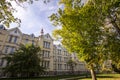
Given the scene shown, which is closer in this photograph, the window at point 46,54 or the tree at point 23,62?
the tree at point 23,62

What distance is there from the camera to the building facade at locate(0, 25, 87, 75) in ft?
106

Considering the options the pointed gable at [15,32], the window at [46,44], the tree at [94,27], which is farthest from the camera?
the window at [46,44]

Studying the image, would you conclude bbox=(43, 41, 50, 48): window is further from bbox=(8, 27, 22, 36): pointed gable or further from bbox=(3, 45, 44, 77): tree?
bbox=(3, 45, 44, 77): tree

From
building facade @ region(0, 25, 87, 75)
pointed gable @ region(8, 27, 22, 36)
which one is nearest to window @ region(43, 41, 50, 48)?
building facade @ region(0, 25, 87, 75)

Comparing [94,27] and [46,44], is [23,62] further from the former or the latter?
[94,27]

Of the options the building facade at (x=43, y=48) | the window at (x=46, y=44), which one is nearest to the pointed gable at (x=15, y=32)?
the building facade at (x=43, y=48)

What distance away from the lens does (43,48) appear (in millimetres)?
40875

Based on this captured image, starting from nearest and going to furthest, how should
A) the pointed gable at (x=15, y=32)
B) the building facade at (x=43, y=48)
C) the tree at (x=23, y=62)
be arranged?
the tree at (x=23, y=62) < the building facade at (x=43, y=48) < the pointed gable at (x=15, y=32)

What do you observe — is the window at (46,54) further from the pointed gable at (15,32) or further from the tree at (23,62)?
the tree at (23,62)

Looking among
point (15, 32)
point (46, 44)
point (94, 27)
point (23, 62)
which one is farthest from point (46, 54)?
point (94, 27)

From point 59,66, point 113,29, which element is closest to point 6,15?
point 113,29

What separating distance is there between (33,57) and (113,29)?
21.6 meters

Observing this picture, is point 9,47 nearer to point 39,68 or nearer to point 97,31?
point 39,68

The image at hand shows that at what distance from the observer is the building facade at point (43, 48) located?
32.3m
